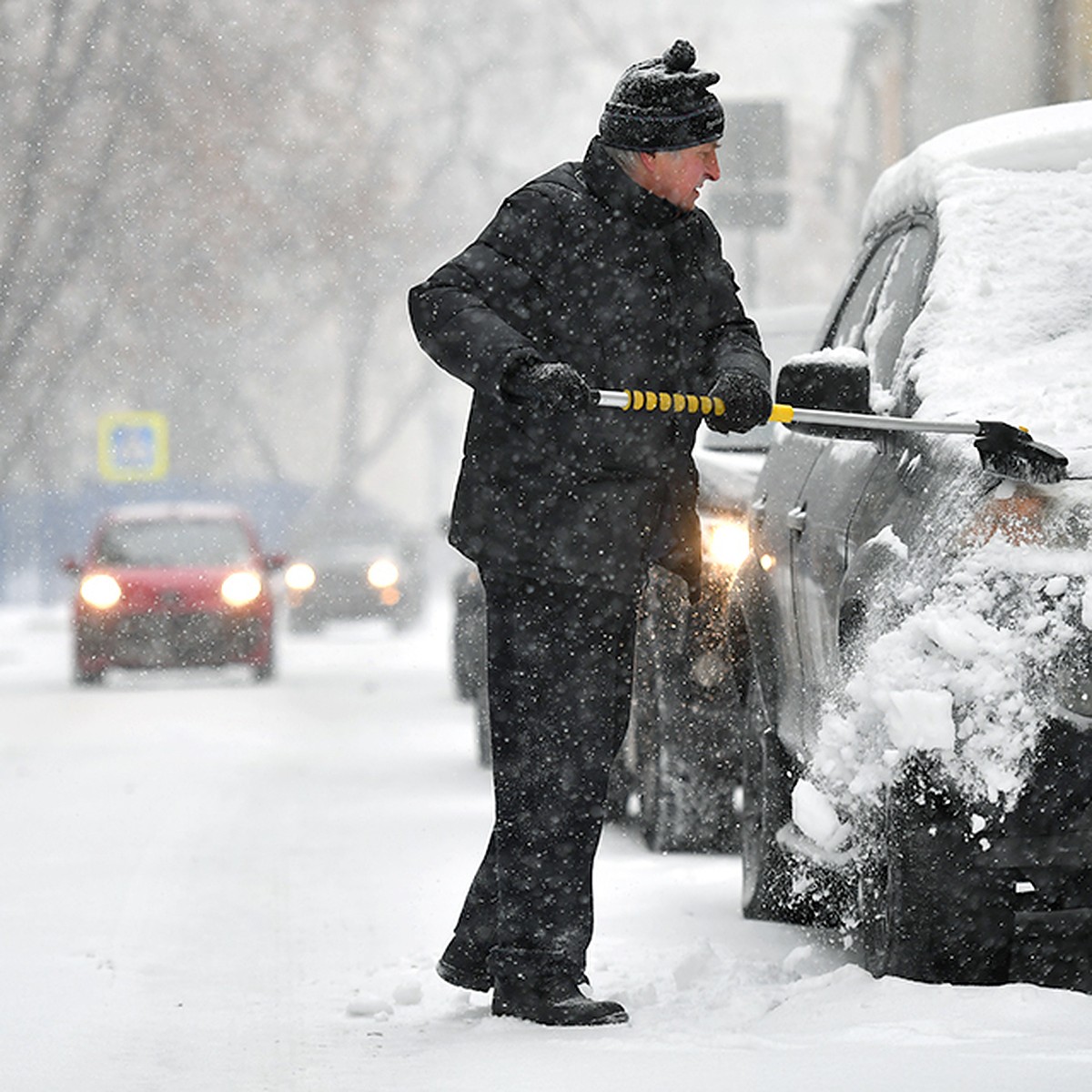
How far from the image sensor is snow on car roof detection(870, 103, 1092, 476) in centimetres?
504

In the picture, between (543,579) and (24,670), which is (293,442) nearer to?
(24,670)

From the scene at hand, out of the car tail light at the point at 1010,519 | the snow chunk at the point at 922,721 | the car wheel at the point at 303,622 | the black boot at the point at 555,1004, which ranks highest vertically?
the car tail light at the point at 1010,519

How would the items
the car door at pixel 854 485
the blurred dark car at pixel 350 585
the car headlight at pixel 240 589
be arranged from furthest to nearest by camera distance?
1. the blurred dark car at pixel 350 585
2. the car headlight at pixel 240 589
3. the car door at pixel 854 485

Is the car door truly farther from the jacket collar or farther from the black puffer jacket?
the jacket collar

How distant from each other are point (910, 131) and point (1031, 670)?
28416 millimetres

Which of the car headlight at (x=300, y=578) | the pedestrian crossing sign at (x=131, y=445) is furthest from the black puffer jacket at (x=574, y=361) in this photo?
the pedestrian crossing sign at (x=131, y=445)

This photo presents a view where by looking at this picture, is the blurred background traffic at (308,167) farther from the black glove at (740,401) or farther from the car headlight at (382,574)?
the black glove at (740,401)

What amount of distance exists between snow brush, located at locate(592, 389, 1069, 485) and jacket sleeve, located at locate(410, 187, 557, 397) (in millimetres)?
A: 249

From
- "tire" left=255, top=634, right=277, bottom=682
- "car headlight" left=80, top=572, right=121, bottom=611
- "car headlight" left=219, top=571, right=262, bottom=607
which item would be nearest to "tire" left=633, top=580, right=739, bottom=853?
"tire" left=255, top=634, right=277, bottom=682

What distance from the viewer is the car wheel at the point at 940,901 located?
4.60 metres

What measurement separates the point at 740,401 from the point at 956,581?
1.78 ft

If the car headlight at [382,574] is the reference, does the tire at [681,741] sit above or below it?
above

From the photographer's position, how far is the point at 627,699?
5.17 m

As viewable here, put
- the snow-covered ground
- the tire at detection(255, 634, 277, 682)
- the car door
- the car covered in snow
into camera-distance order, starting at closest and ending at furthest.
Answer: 1. the snow-covered ground
2. the car covered in snow
3. the car door
4. the tire at detection(255, 634, 277, 682)
